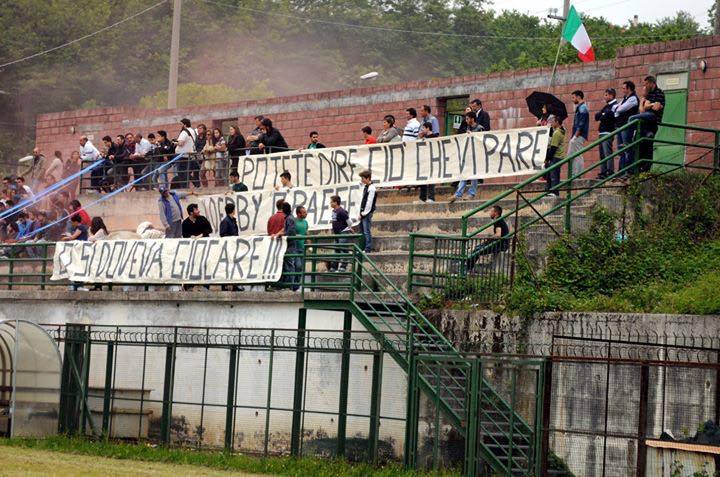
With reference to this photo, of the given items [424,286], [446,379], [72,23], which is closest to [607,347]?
[446,379]

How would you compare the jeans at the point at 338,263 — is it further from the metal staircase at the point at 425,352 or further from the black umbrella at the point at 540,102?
the black umbrella at the point at 540,102

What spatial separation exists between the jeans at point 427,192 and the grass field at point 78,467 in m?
8.12

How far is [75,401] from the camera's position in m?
23.5

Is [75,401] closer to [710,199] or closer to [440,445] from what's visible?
[440,445]

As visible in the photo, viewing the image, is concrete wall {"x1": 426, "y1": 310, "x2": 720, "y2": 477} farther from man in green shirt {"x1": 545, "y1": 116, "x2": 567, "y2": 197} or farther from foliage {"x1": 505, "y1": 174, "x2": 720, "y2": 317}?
man in green shirt {"x1": 545, "y1": 116, "x2": 567, "y2": 197}

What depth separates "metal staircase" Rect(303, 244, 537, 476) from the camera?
18234mm

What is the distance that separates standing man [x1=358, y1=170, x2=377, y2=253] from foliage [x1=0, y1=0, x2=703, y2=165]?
39676mm

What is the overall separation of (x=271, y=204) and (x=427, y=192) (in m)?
3.02

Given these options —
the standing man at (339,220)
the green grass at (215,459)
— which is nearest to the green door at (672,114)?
the standing man at (339,220)

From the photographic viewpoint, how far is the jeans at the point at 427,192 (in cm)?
2641

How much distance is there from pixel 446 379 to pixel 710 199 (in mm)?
5437

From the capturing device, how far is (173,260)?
2502 cm

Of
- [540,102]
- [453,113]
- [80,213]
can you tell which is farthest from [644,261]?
[80,213]

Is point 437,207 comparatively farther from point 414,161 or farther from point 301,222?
point 301,222
